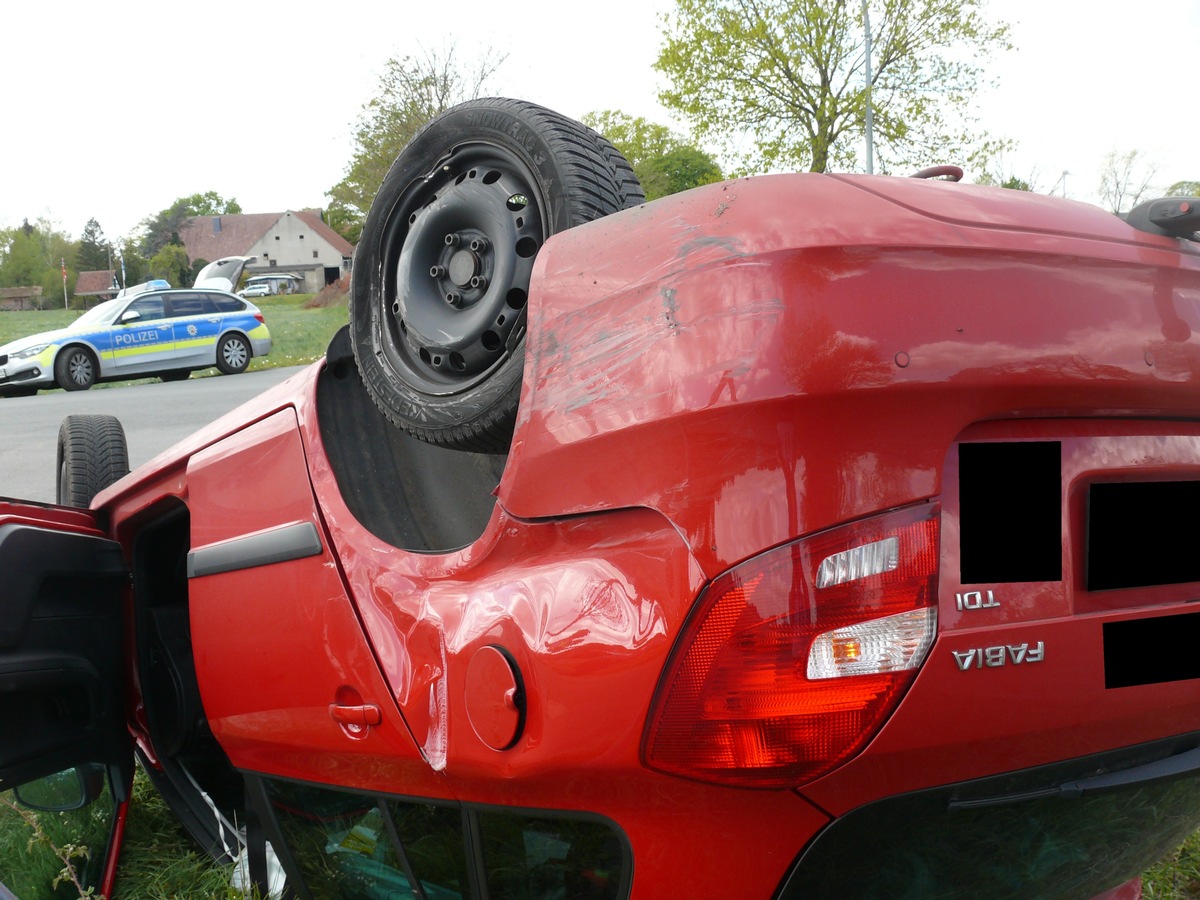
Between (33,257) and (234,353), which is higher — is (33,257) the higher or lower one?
the higher one

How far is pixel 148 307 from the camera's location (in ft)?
57.5

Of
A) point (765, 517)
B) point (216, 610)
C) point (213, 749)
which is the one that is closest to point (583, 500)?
point (765, 517)

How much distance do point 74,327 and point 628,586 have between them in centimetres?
1814

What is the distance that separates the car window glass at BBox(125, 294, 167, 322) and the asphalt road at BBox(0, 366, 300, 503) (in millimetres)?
1202

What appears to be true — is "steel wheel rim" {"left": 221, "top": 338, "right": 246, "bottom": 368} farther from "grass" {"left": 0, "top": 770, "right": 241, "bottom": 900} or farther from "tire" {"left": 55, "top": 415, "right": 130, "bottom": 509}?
"grass" {"left": 0, "top": 770, "right": 241, "bottom": 900}

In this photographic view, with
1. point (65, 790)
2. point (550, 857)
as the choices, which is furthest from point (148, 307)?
point (550, 857)

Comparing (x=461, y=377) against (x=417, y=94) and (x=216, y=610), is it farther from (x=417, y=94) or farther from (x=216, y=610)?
(x=417, y=94)

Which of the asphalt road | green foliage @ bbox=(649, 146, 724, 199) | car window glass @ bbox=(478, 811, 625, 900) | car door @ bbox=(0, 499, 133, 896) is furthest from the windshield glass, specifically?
green foliage @ bbox=(649, 146, 724, 199)

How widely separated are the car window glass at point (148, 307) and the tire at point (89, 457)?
15.2 metres

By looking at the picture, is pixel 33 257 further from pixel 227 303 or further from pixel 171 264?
pixel 227 303

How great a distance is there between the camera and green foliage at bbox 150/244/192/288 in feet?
287

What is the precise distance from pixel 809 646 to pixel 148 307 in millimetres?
18315

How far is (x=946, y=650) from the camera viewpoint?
1.12 metres

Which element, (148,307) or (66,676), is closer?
(66,676)
